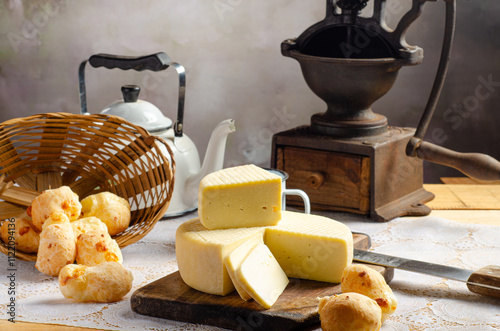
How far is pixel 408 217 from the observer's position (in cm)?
191

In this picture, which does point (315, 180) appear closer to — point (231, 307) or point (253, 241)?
point (253, 241)

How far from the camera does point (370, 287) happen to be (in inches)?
47.6

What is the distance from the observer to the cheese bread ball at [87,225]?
147cm

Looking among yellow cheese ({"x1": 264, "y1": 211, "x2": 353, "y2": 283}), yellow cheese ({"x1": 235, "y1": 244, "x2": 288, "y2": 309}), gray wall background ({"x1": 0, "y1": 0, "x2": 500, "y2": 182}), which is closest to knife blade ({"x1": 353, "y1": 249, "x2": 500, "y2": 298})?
yellow cheese ({"x1": 264, "y1": 211, "x2": 353, "y2": 283})

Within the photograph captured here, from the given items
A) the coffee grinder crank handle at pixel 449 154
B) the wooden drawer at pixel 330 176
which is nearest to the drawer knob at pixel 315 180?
the wooden drawer at pixel 330 176

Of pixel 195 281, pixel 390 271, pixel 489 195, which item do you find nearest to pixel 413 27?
pixel 489 195

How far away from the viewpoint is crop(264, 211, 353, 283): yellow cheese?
1.33 metres

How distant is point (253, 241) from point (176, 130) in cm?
66

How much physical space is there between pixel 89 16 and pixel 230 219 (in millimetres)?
1633

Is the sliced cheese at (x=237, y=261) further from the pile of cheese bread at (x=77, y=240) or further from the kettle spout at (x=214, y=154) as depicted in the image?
the kettle spout at (x=214, y=154)

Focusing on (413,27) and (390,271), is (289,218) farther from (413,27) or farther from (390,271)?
(413,27)

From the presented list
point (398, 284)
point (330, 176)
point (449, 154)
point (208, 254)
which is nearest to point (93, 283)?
point (208, 254)

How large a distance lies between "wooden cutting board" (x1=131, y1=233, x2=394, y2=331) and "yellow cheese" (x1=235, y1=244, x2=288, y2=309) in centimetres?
2

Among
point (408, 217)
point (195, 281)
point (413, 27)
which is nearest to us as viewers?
point (195, 281)
